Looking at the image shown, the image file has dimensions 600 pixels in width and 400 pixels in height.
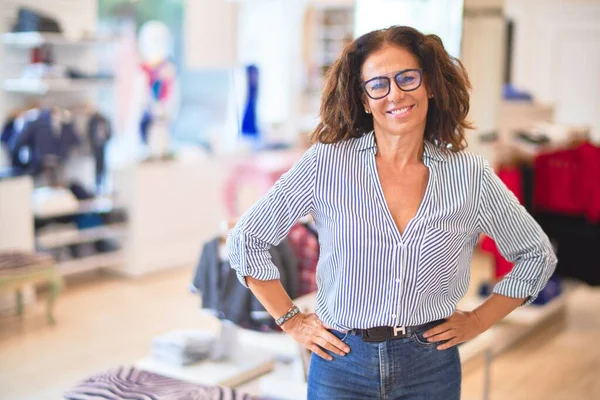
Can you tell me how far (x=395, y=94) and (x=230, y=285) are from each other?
5.80 ft

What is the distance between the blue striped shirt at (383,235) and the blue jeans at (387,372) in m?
0.05

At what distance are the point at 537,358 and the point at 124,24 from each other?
437 centimetres

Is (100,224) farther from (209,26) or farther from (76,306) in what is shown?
(209,26)

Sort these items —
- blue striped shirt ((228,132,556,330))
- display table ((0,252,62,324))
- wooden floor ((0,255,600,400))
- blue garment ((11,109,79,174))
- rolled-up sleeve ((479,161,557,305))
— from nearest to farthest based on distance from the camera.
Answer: blue striped shirt ((228,132,556,330))
rolled-up sleeve ((479,161,557,305))
wooden floor ((0,255,600,400))
display table ((0,252,62,324))
blue garment ((11,109,79,174))

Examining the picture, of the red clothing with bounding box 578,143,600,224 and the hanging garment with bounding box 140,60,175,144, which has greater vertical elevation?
the hanging garment with bounding box 140,60,175,144

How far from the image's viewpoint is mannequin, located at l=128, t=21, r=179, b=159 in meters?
6.43

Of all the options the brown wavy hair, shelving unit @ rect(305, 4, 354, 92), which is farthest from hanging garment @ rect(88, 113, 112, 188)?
the brown wavy hair

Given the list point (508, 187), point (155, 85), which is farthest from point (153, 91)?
point (508, 187)

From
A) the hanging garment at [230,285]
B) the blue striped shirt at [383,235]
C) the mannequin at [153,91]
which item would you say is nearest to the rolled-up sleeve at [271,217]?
the blue striped shirt at [383,235]

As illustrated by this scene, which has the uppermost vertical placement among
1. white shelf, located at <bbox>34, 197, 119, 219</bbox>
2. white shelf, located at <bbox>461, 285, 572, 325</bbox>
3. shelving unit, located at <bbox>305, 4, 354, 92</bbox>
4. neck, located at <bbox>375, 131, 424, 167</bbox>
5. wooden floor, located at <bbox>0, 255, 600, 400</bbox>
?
shelving unit, located at <bbox>305, 4, 354, 92</bbox>

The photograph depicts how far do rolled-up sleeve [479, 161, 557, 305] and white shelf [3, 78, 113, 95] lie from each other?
4.45 m

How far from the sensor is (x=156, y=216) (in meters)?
6.36

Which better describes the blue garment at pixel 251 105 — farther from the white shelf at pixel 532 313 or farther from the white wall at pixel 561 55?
the white wall at pixel 561 55

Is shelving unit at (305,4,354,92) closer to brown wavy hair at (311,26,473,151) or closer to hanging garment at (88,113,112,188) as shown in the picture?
hanging garment at (88,113,112,188)
